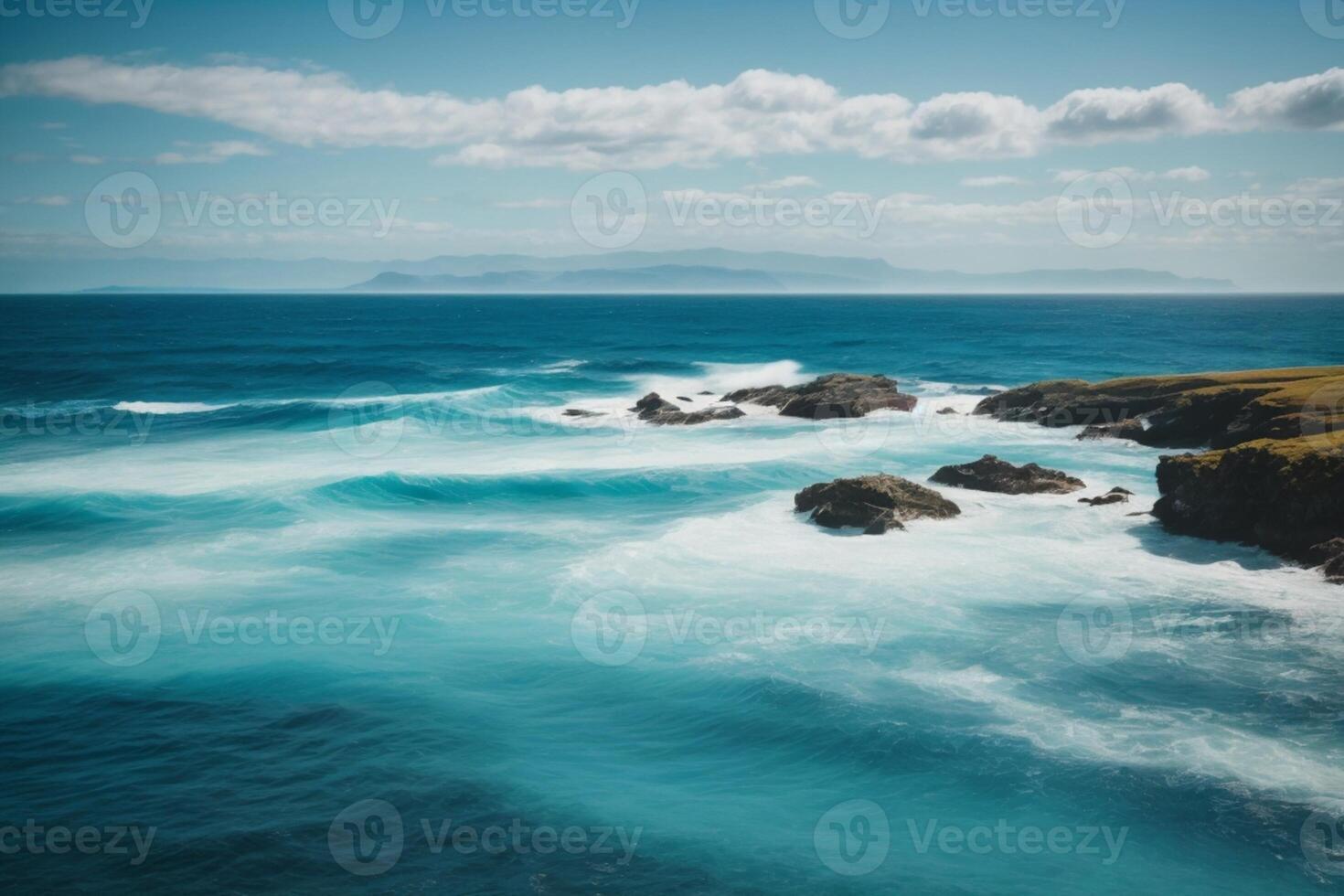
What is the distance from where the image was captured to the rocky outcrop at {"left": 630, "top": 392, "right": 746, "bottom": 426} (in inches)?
1826

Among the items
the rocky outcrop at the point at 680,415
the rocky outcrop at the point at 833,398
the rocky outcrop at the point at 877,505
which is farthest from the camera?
the rocky outcrop at the point at 833,398

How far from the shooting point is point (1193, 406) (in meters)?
34.8

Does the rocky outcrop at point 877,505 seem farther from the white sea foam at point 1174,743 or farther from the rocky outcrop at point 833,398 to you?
the rocky outcrop at point 833,398

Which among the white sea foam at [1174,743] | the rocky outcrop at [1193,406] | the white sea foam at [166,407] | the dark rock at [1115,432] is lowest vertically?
the white sea foam at [1174,743]

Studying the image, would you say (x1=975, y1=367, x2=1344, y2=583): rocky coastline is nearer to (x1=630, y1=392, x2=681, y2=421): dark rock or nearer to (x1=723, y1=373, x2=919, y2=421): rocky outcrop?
(x1=723, y1=373, x2=919, y2=421): rocky outcrop

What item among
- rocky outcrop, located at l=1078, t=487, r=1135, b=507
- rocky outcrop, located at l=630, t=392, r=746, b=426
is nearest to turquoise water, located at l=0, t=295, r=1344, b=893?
rocky outcrop, located at l=1078, t=487, r=1135, b=507

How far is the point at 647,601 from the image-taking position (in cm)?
2092

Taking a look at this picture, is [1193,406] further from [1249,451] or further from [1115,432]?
[1249,451]

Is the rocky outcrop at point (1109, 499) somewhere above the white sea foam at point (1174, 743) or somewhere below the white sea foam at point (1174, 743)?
above

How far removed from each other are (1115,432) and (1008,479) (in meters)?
12.0

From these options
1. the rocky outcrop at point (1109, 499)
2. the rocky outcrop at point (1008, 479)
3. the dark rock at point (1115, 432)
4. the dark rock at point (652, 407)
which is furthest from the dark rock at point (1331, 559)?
the dark rock at point (652, 407)

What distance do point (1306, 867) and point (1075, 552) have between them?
12.9 m

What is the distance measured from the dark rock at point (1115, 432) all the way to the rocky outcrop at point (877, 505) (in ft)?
49.4

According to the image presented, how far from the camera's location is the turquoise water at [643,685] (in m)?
11.1
